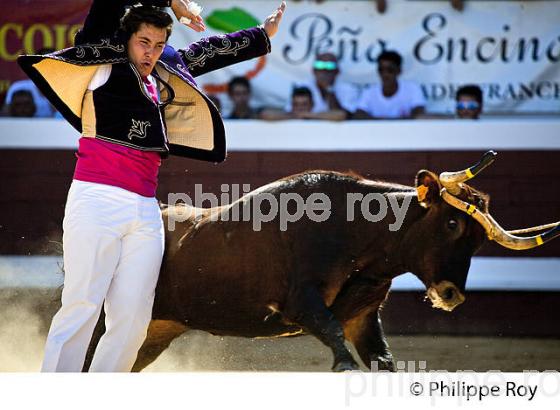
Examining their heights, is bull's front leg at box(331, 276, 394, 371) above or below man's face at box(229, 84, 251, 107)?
below

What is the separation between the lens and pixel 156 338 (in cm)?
502

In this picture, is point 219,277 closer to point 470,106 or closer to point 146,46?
point 146,46

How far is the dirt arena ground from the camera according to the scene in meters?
6.19

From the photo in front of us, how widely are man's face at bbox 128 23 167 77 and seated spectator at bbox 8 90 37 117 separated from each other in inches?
151

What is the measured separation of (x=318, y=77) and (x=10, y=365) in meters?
2.72

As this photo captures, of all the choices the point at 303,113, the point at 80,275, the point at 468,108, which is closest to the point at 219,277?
the point at 80,275

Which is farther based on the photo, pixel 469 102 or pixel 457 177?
pixel 469 102

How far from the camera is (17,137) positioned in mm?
7383

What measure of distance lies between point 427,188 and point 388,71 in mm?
2787

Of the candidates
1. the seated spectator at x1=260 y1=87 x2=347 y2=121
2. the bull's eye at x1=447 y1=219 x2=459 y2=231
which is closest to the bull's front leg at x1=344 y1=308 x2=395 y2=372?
the bull's eye at x1=447 y1=219 x2=459 y2=231

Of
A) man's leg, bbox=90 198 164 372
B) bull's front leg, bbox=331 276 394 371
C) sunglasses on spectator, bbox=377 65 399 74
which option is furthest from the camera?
sunglasses on spectator, bbox=377 65 399 74

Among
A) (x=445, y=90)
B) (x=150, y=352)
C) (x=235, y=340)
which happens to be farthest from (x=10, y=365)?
(x=445, y=90)

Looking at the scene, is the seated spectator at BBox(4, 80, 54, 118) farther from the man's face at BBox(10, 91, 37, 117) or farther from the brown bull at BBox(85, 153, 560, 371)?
the brown bull at BBox(85, 153, 560, 371)
